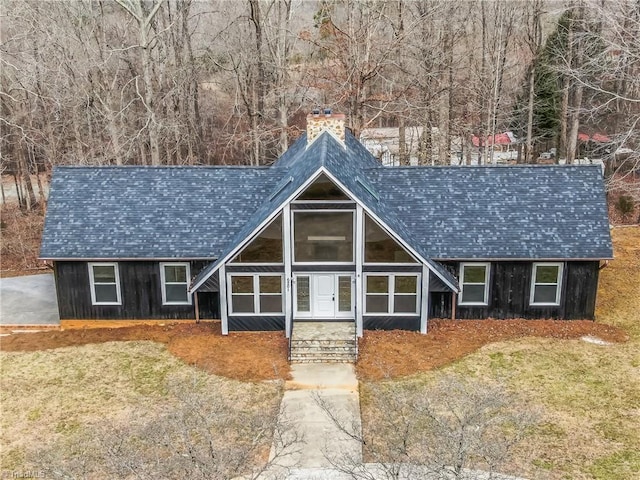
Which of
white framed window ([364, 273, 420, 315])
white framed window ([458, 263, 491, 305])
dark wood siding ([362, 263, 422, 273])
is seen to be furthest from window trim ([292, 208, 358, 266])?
white framed window ([458, 263, 491, 305])

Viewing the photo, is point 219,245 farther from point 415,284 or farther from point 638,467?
point 638,467

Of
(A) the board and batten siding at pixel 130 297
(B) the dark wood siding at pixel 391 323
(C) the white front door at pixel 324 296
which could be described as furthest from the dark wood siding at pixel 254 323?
(B) the dark wood siding at pixel 391 323

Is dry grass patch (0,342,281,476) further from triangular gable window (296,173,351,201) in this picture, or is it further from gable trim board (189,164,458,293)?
triangular gable window (296,173,351,201)

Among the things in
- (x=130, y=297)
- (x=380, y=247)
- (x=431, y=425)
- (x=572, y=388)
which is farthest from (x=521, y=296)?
(x=130, y=297)

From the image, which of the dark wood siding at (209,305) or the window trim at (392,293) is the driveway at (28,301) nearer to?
the dark wood siding at (209,305)

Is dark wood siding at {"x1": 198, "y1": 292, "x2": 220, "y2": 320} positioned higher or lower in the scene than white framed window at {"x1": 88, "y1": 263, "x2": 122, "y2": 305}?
lower

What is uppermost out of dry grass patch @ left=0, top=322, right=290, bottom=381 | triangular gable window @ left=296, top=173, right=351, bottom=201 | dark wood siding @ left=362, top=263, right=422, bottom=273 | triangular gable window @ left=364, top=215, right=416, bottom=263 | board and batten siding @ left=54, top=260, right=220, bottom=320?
triangular gable window @ left=296, top=173, right=351, bottom=201

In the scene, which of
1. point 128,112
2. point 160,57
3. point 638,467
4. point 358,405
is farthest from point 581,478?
point 128,112

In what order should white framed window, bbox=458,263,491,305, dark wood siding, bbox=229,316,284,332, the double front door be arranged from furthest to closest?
white framed window, bbox=458,263,491,305, dark wood siding, bbox=229,316,284,332, the double front door
